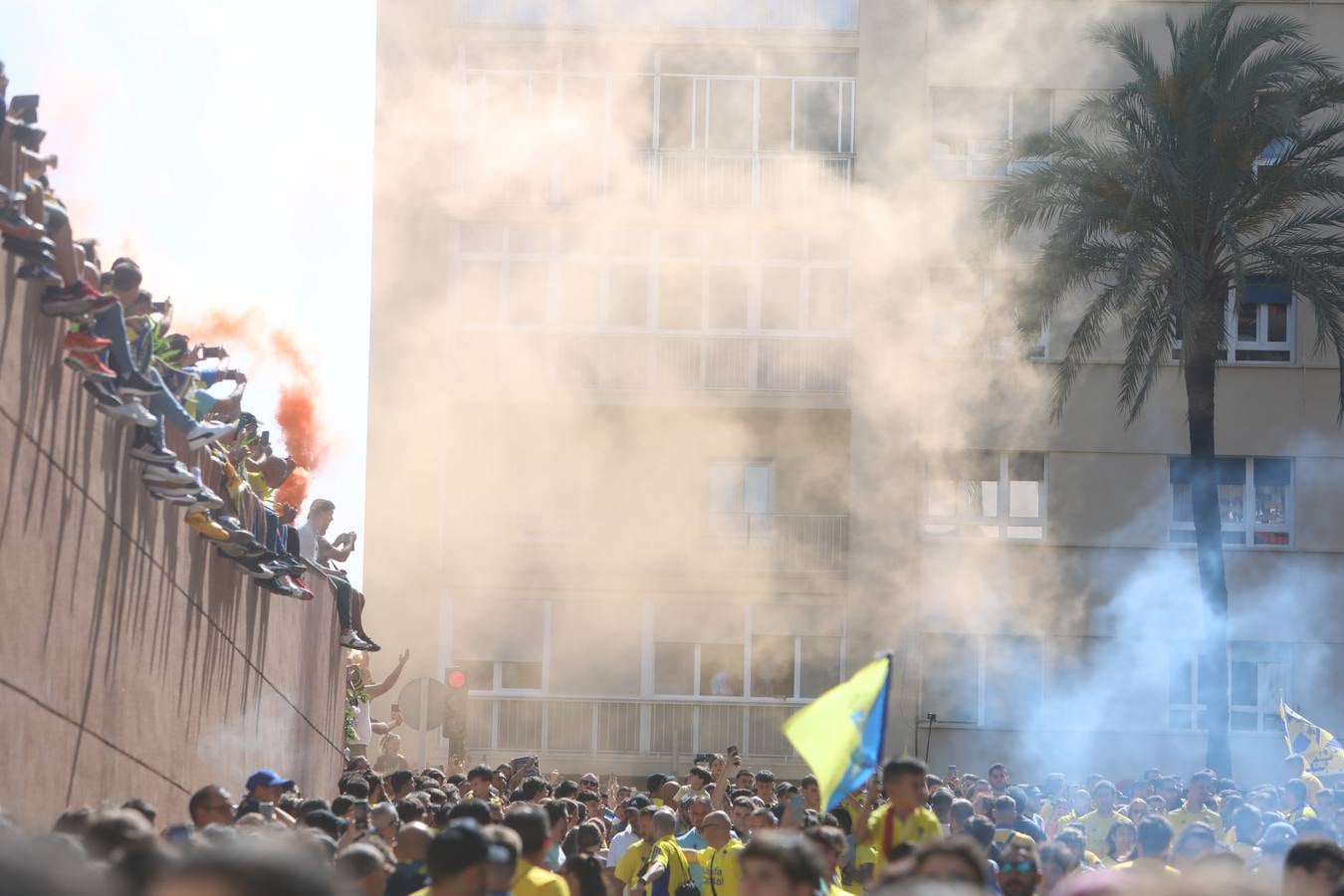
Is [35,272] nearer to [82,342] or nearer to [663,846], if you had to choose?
[82,342]

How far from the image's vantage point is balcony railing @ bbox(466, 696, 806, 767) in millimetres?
31031

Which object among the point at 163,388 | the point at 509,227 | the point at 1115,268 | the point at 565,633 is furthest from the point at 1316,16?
the point at 163,388

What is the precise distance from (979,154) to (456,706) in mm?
15470

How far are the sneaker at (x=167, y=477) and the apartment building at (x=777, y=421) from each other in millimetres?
19387

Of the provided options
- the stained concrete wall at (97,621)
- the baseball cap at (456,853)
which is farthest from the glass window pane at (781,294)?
the baseball cap at (456,853)

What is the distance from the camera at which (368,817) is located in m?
9.20

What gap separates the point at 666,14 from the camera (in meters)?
32.7

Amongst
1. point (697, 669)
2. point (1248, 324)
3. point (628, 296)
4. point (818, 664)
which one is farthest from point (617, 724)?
point (1248, 324)

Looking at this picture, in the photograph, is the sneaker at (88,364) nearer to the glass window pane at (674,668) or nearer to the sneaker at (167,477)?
the sneaker at (167,477)

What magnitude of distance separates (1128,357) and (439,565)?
39.6ft

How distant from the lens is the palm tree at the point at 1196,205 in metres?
25.3

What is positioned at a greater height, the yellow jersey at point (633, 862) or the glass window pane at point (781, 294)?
the glass window pane at point (781, 294)

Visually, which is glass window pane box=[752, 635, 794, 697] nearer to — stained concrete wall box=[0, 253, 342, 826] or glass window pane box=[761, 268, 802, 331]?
glass window pane box=[761, 268, 802, 331]

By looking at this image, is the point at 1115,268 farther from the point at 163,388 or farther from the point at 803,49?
the point at 163,388
